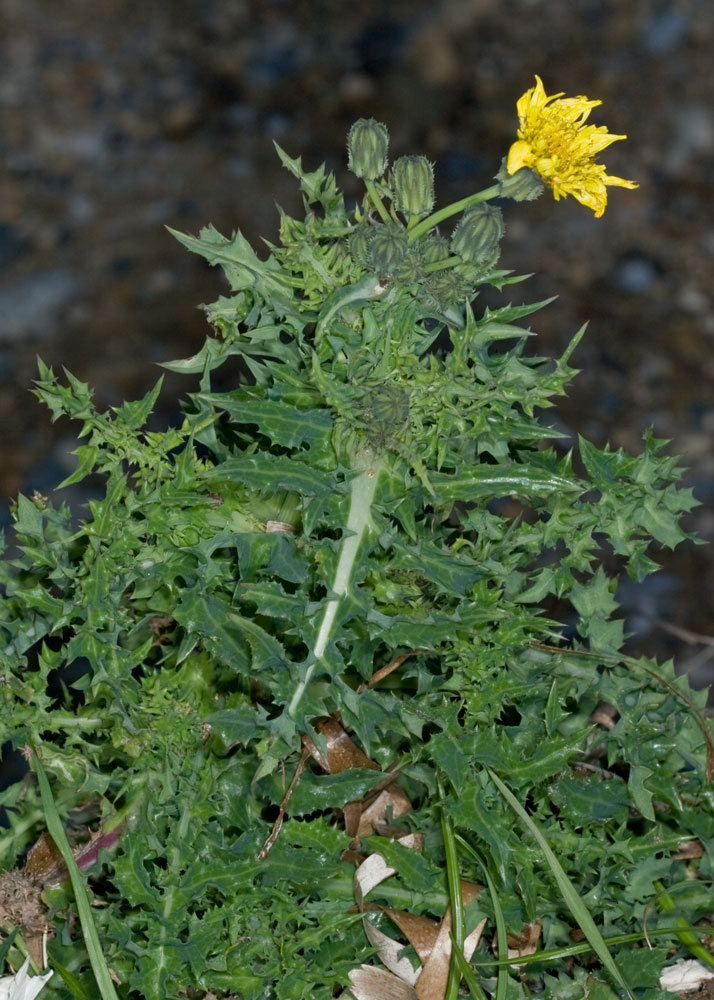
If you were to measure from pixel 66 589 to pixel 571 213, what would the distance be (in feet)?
9.20

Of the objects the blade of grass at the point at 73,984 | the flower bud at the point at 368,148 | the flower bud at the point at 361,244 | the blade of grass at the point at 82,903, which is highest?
the flower bud at the point at 368,148

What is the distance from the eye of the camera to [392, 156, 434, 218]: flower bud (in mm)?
1433

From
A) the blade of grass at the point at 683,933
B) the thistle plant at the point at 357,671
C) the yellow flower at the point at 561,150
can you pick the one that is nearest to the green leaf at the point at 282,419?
the thistle plant at the point at 357,671

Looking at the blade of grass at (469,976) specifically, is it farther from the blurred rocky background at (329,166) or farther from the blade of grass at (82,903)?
the blurred rocky background at (329,166)

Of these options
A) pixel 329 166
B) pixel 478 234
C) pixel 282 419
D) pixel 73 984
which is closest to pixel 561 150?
pixel 478 234

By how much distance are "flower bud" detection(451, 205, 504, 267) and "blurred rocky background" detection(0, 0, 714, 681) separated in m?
1.91

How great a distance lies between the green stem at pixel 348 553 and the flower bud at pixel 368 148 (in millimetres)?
379

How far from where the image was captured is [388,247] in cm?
141

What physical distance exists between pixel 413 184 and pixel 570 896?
0.95 m

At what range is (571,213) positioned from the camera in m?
4.01

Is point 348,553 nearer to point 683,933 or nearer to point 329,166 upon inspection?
point 683,933

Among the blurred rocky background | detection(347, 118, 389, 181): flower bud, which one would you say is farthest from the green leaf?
the blurred rocky background

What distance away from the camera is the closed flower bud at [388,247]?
141 cm

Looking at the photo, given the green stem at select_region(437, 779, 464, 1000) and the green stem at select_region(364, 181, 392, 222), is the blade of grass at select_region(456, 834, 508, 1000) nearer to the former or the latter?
the green stem at select_region(437, 779, 464, 1000)
